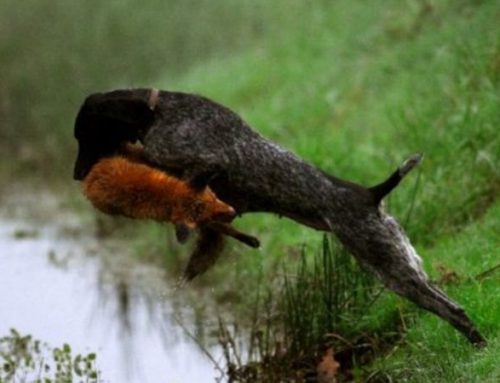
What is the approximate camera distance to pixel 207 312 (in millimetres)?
9758

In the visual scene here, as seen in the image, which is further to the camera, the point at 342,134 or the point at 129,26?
the point at 129,26

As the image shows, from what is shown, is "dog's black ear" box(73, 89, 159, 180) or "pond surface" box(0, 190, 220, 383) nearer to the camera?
"dog's black ear" box(73, 89, 159, 180)

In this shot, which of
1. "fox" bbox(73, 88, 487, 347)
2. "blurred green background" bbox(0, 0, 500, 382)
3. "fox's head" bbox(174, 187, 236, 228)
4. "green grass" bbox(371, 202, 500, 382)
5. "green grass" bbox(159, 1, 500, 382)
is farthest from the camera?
"blurred green background" bbox(0, 0, 500, 382)

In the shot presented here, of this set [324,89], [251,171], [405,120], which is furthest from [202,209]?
[324,89]

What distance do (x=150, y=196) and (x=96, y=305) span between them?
462 centimetres

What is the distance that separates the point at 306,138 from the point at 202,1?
22.5 feet

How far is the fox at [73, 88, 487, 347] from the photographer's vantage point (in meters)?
6.22

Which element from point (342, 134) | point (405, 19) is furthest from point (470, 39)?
point (405, 19)

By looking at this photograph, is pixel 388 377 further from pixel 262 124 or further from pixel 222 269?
pixel 262 124

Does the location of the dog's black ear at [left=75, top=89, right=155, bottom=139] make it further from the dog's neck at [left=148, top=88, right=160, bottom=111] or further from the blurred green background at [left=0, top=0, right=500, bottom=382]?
the blurred green background at [left=0, top=0, right=500, bottom=382]

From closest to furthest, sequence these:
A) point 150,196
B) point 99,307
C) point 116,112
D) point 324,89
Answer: point 150,196 < point 116,112 < point 99,307 < point 324,89

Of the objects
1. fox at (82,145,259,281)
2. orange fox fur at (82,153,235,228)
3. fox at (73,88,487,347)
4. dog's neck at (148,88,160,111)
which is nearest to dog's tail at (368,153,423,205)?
fox at (73,88,487,347)

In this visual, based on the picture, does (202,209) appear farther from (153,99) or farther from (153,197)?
(153,99)

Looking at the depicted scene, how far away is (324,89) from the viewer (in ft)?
43.6
